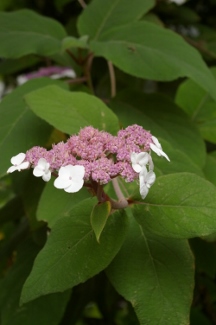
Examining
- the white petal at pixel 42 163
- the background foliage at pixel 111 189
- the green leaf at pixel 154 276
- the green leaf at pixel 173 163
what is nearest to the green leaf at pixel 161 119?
the background foliage at pixel 111 189

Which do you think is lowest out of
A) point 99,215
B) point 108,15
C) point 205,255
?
point 205,255

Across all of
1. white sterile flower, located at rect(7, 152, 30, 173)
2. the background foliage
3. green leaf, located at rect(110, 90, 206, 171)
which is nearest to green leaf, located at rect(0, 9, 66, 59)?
the background foliage

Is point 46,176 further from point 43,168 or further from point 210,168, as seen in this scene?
point 210,168

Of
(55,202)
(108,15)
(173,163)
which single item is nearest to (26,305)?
(55,202)

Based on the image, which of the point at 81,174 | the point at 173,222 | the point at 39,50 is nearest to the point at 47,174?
the point at 81,174

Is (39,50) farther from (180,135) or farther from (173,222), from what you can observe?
(173,222)

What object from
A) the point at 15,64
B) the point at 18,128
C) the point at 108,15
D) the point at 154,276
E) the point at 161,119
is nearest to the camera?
the point at 154,276

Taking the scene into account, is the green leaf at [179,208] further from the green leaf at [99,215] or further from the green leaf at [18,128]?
the green leaf at [18,128]
